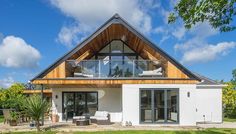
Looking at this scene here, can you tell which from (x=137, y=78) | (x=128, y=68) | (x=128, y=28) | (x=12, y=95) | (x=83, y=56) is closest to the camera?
(x=137, y=78)

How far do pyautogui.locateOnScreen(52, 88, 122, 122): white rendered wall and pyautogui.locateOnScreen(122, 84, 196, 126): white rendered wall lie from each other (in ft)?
9.44

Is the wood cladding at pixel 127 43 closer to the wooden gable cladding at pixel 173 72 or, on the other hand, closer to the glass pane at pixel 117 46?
the wooden gable cladding at pixel 173 72

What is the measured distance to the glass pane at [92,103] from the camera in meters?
20.7

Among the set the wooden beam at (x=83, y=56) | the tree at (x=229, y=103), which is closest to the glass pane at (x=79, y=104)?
the wooden beam at (x=83, y=56)

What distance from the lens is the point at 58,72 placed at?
17.9 metres

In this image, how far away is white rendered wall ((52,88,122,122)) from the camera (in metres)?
20.5

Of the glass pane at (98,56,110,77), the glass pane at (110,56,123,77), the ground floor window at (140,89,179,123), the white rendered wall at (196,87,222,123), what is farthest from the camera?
the white rendered wall at (196,87,222,123)

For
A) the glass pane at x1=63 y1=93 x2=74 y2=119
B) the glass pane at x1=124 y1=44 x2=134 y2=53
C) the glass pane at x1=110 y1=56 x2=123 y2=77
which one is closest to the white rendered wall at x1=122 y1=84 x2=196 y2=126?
the glass pane at x1=110 y1=56 x2=123 y2=77

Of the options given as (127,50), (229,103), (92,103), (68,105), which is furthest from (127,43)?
(229,103)

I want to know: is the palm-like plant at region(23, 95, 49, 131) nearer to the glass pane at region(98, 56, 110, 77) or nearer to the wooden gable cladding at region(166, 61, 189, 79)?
the glass pane at region(98, 56, 110, 77)

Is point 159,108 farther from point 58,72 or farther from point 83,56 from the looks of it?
point 58,72

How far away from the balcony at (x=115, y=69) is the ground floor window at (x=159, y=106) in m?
1.09

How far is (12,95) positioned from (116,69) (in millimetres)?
15827

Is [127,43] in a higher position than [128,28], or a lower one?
lower
